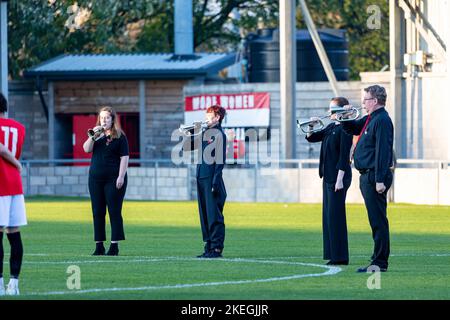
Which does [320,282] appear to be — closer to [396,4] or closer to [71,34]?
[396,4]

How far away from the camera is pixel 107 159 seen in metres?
17.8

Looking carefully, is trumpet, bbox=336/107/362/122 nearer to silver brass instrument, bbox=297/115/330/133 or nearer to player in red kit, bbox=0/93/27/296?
silver brass instrument, bbox=297/115/330/133

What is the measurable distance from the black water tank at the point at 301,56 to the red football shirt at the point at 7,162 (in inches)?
1150

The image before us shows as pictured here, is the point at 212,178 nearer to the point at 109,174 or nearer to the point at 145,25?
the point at 109,174

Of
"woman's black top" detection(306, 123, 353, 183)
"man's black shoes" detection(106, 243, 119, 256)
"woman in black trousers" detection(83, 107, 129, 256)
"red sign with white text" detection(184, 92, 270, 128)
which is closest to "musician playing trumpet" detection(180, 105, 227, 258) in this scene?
"woman in black trousers" detection(83, 107, 129, 256)

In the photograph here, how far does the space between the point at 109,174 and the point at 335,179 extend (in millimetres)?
3400

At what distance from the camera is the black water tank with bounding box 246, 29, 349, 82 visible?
4206 centimetres

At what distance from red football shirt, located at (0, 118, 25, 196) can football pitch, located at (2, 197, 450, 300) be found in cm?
102

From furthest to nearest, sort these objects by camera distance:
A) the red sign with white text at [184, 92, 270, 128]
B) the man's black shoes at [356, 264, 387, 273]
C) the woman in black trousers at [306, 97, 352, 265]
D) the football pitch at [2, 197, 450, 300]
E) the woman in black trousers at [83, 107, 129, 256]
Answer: the red sign with white text at [184, 92, 270, 128]
the woman in black trousers at [83, 107, 129, 256]
the woman in black trousers at [306, 97, 352, 265]
the man's black shoes at [356, 264, 387, 273]
the football pitch at [2, 197, 450, 300]

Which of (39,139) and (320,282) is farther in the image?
(39,139)

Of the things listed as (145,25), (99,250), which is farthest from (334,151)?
(145,25)
